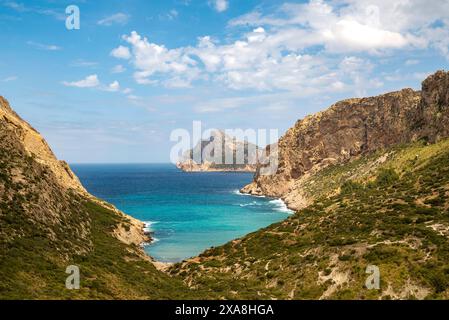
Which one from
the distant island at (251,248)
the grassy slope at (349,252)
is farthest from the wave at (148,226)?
the grassy slope at (349,252)

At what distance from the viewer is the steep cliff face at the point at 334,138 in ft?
459

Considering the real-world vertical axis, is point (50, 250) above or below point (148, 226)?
above

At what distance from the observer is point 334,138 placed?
160 metres

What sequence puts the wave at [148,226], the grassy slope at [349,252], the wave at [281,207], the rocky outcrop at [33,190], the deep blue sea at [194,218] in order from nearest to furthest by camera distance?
1. the grassy slope at [349,252]
2. the rocky outcrop at [33,190]
3. the deep blue sea at [194,218]
4. the wave at [148,226]
5. the wave at [281,207]

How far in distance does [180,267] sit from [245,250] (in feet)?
28.9

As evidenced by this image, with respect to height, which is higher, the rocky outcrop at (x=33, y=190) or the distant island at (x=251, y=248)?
the rocky outcrop at (x=33, y=190)

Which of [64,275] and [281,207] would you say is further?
[281,207]

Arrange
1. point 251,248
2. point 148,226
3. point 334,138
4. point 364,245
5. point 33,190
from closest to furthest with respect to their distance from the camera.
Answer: point 364,245, point 33,190, point 251,248, point 148,226, point 334,138

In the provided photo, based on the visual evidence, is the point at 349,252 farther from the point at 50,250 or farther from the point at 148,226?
the point at 148,226

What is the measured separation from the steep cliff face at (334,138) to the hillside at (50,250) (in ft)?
288

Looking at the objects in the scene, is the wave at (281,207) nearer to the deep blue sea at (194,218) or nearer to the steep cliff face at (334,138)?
the deep blue sea at (194,218)

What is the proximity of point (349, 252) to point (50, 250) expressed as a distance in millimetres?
28045

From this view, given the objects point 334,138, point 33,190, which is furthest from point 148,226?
point 334,138
